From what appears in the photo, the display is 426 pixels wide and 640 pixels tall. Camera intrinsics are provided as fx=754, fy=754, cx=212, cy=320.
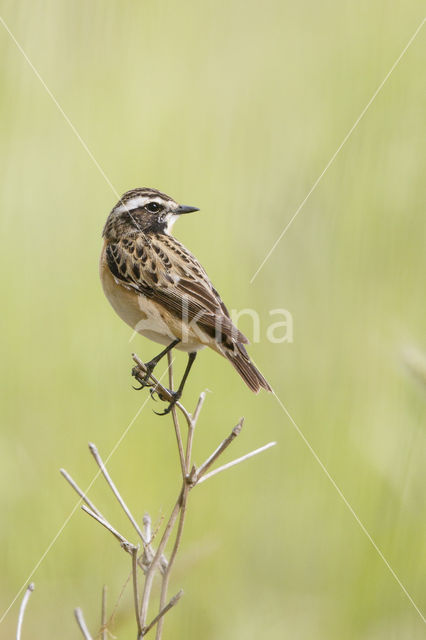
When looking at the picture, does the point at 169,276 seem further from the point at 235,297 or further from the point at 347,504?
the point at 347,504

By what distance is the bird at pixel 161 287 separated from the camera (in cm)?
295

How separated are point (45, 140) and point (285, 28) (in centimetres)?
181

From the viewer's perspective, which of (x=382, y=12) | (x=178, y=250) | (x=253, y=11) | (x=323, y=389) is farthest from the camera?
(x=253, y=11)

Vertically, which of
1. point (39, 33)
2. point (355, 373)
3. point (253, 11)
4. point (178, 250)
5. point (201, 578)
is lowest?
point (201, 578)

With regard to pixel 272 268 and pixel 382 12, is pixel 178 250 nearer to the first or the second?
pixel 272 268

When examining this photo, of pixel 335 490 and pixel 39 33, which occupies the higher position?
pixel 39 33

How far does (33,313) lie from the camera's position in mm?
4312

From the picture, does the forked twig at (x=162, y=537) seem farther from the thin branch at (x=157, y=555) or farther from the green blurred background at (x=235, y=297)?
the green blurred background at (x=235, y=297)

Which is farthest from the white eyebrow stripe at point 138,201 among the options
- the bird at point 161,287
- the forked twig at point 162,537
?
the forked twig at point 162,537

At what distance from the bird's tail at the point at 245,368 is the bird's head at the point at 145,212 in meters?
0.70

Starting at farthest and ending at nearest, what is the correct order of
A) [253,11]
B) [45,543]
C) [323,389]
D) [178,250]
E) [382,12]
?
[253,11] < [382,12] < [323,389] < [45,543] < [178,250]

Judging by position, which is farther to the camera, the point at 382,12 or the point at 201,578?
the point at 382,12

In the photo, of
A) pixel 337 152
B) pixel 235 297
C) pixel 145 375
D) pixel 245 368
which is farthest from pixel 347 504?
pixel 337 152

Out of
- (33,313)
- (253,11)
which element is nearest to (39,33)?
(253,11)
